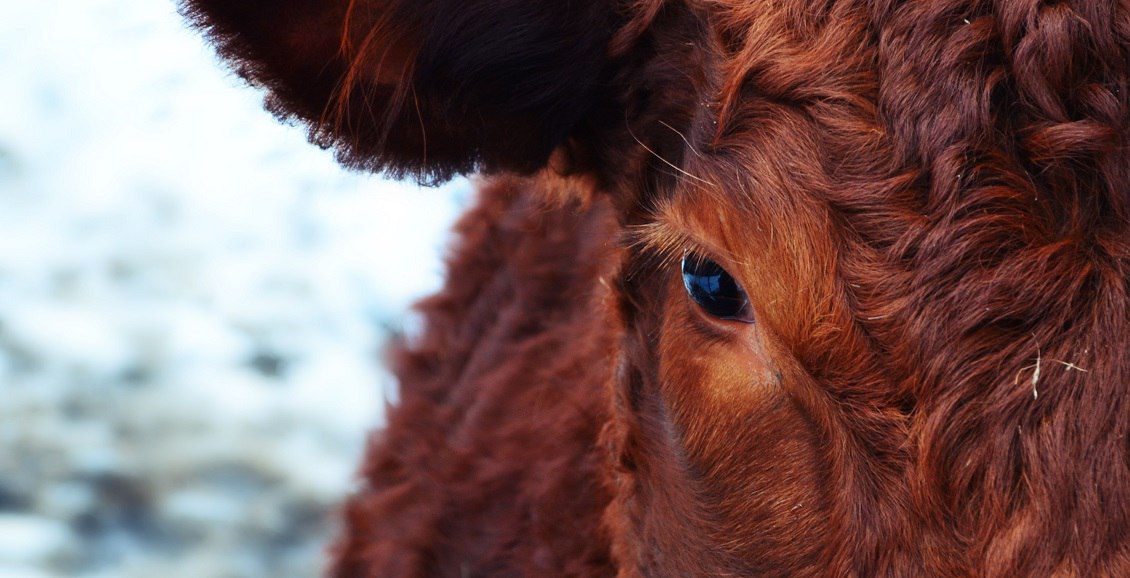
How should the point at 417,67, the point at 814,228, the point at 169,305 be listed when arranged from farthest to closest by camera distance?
1. the point at 169,305
2. the point at 417,67
3. the point at 814,228

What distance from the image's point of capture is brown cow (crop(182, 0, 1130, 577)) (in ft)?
4.99

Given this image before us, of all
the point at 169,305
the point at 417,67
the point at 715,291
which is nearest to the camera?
the point at 715,291

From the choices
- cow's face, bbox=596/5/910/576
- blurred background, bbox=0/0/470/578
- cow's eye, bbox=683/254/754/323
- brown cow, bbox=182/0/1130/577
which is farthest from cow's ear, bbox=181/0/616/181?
blurred background, bbox=0/0/470/578

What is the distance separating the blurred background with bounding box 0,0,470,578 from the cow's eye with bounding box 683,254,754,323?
9.55 ft

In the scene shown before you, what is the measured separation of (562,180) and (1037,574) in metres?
1.32

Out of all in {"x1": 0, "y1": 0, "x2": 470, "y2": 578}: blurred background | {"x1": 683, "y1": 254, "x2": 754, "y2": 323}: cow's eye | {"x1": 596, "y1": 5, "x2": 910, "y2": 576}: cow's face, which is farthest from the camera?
{"x1": 0, "y1": 0, "x2": 470, "y2": 578}: blurred background

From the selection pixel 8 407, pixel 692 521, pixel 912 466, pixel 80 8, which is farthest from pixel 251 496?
pixel 912 466

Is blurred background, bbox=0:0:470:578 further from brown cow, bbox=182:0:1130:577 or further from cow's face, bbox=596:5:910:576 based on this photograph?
cow's face, bbox=596:5:910:576

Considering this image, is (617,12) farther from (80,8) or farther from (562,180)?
(80,8)

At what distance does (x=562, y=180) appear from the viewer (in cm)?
249

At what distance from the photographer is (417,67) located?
2.09 m

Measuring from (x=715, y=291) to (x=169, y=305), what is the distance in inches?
180

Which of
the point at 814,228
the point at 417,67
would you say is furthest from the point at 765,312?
the point at 417,67

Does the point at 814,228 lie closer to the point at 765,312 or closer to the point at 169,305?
the point at 765,312
